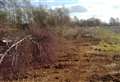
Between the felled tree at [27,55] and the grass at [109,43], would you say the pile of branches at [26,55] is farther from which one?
the grass at [109,43]

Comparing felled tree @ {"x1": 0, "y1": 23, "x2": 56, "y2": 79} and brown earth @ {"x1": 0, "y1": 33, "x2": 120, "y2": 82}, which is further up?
felled tree @ {"x1": 0, "y1": 23, "x2": 56, "y2": 79}

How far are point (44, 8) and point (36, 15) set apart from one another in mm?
1320

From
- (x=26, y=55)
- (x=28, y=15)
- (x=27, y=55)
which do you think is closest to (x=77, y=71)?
(x=27, y=55)

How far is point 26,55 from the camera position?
1363 cm

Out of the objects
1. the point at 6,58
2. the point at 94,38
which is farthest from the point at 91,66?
the point at 94,38

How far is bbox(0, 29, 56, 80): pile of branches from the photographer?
1262 centimetres

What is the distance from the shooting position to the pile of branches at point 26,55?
12.6m

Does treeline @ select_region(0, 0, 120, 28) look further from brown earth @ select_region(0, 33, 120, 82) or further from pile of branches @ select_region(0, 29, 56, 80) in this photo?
brown earth @ select_region(0, 33, 120, 82)

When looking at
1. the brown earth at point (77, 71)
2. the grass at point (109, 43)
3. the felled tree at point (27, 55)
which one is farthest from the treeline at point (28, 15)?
the grass at point (109, 43)

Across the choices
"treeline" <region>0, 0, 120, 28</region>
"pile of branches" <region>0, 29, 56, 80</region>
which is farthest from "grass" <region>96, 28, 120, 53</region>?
"pile of branches" <region>0, 29, 56, 80</region>

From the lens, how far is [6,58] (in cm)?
1271

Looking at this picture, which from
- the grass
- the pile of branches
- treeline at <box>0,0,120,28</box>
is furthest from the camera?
the grass

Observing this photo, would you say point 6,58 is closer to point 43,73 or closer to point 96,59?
point 43,73

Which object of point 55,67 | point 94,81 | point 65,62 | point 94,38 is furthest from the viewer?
point 94,38
